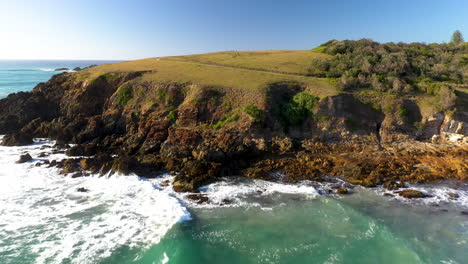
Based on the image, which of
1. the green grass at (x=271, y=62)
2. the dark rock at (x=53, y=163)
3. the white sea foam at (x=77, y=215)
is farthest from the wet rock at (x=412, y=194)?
the dark rock at (x=53, y=163)

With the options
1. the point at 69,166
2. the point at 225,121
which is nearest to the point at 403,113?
the point at 225,121

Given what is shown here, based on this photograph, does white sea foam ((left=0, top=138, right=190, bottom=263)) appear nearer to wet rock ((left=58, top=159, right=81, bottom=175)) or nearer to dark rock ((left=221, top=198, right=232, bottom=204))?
wet rock ((left=58, top=159, right=81, bottom=175))

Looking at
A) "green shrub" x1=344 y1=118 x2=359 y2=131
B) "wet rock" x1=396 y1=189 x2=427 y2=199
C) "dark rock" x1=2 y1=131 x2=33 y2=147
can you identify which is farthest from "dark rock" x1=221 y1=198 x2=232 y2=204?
"dark rock" x1=2 y1=131 x2=33 y2=147

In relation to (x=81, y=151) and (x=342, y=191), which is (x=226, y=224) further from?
(x=81, y=151)

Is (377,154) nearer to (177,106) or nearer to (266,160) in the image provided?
(266,160)

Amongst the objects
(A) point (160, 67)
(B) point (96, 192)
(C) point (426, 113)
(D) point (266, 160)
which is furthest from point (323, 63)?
(B) point (96, 192)

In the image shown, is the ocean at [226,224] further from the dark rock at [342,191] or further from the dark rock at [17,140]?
the dark rock at [17,140]
